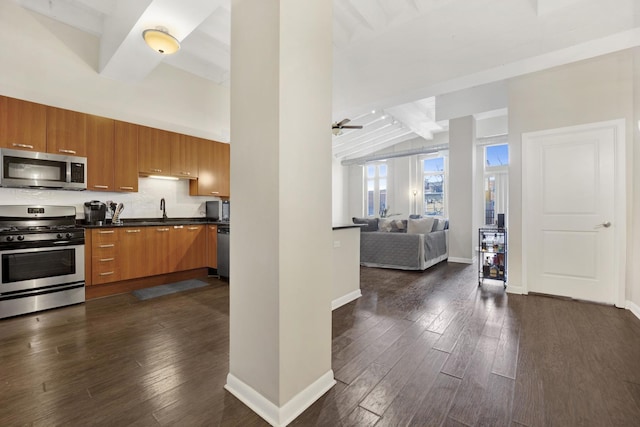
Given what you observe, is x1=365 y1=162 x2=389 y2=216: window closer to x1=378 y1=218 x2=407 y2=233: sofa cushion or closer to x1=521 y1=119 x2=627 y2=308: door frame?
x1=378 y1=218 x2=407 y2=233: sofa cushion

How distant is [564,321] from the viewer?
2.78 metres

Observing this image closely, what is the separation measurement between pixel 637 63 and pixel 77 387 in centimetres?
573

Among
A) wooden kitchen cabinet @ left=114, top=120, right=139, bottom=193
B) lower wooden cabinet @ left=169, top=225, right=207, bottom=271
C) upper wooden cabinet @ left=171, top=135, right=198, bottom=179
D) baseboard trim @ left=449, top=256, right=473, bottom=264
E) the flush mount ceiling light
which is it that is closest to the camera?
the flush mount ceiling light

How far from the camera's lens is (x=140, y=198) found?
4.30 meters

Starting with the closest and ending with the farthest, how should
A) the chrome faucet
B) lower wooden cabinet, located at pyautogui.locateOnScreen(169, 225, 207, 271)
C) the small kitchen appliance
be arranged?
1. lower wooden cabinet, located at pyautogui.locateOnScreen(169, 225, 207, 271)
2. the chrome faucet
3. the small kitchen appliance

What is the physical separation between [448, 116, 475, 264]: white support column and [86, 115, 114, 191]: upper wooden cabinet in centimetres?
634

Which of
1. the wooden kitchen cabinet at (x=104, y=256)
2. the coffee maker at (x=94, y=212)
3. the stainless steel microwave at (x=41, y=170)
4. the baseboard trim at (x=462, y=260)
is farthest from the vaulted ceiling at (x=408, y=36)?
the baseboard trim at (x=462, y=260)

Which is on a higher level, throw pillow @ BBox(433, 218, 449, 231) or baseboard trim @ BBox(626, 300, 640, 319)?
throw pillow @ BBox(433, 218, 449, 231)

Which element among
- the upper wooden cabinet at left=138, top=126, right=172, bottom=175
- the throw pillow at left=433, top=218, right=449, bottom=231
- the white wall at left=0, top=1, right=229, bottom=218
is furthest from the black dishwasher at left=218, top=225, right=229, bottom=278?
the throw pillow at left=433, top=218, right=449, bottom=231

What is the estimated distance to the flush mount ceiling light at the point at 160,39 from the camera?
9.11ft

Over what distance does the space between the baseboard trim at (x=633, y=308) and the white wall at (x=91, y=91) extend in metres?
5.98

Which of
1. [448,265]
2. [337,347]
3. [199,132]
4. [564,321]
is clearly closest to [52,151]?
[199,132]

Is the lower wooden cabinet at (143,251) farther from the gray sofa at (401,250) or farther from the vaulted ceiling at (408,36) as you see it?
the gray sofa at (401,250)

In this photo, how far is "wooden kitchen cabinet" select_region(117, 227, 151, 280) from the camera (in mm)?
3609
